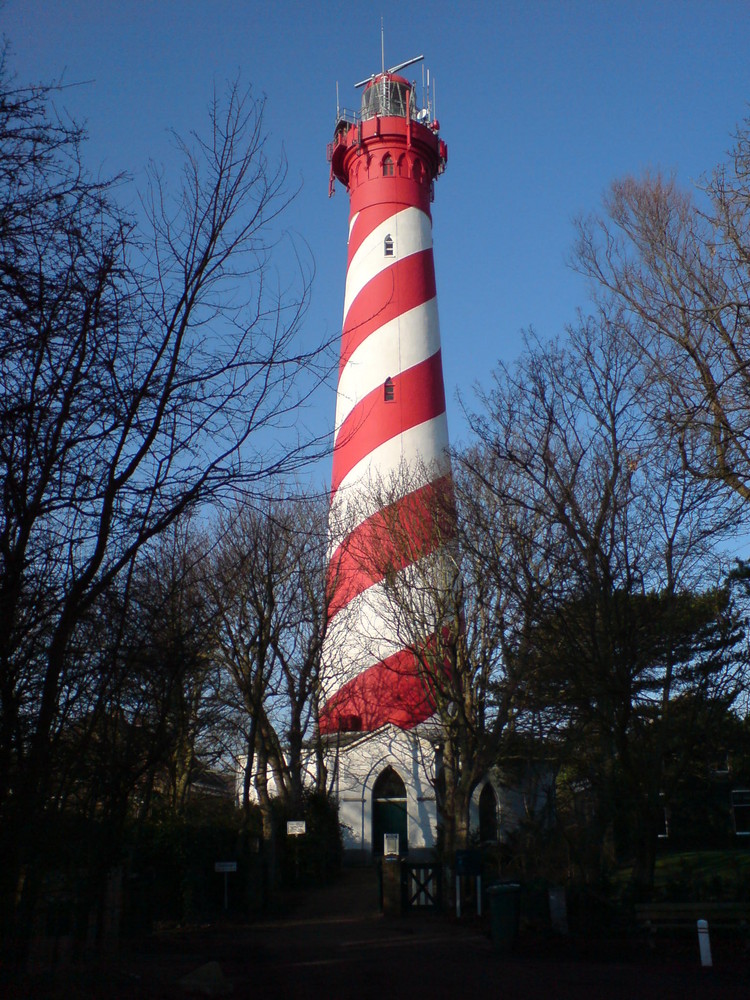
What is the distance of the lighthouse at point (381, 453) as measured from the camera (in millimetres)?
21938

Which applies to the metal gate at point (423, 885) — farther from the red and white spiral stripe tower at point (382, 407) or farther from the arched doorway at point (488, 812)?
the arched doorway at point (488, 812)

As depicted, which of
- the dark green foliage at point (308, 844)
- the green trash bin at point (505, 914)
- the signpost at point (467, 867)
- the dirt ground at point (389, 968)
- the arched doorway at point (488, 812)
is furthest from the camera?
the arched doorway at point (488, 812)

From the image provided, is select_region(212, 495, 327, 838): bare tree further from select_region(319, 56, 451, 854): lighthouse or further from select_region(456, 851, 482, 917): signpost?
select_region(456, 851, 482, 917): signpost

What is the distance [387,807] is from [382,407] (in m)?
10.5

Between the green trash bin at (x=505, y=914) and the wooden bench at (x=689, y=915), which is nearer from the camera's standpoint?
the wooden bench at (x=689, y=915)

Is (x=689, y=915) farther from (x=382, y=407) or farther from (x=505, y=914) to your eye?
(x=382, y=407)

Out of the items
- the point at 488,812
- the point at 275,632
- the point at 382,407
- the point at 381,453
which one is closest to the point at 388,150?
the point at 382,407

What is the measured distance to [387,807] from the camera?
82.6 feet

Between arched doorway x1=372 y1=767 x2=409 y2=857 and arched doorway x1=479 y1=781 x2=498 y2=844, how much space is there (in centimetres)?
216

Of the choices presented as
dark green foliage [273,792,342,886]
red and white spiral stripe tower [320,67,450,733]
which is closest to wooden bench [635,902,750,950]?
red and white spiral stripe tower [320,67,450,733]

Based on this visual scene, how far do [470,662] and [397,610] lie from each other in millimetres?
1882

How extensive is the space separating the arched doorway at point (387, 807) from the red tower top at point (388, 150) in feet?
51.1

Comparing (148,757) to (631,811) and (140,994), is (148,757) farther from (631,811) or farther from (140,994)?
(631,811)

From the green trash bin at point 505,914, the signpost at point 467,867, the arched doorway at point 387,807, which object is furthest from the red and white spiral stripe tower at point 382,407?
the green trash bin at point 505,914
